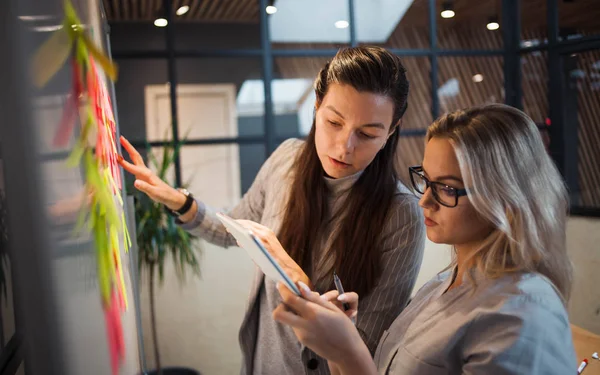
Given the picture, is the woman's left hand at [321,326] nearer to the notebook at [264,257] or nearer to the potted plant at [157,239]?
the notebook at [264,257]

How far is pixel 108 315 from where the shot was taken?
2.01 ft

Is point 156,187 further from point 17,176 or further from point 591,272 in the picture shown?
point 591,272

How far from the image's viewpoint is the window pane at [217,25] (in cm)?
411

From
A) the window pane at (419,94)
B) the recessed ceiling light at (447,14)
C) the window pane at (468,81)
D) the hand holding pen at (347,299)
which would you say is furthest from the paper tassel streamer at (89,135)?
the recessed ceiling light at (447,14)

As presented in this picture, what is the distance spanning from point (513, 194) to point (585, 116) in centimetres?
347

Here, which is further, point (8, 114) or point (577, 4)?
point (577, 4)

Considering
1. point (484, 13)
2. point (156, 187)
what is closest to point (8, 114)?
point (156, 187)

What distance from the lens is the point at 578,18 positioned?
3963 mm

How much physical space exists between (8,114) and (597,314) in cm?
413

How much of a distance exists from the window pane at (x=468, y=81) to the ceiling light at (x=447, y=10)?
0.33 m

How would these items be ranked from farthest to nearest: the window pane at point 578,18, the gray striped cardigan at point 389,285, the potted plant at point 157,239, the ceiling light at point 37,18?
the window pane at point 578,18 → the potted plant at point 157,239 → the gray striped cardigan at point 389,285 → the ceiling light at point 37,18

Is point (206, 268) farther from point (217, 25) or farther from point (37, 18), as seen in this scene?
point (37, 18)

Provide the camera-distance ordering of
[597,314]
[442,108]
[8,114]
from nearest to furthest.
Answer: [8,114], [597,314], [442,108]

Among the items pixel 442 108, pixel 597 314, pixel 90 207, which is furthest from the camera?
pixel 442 108
